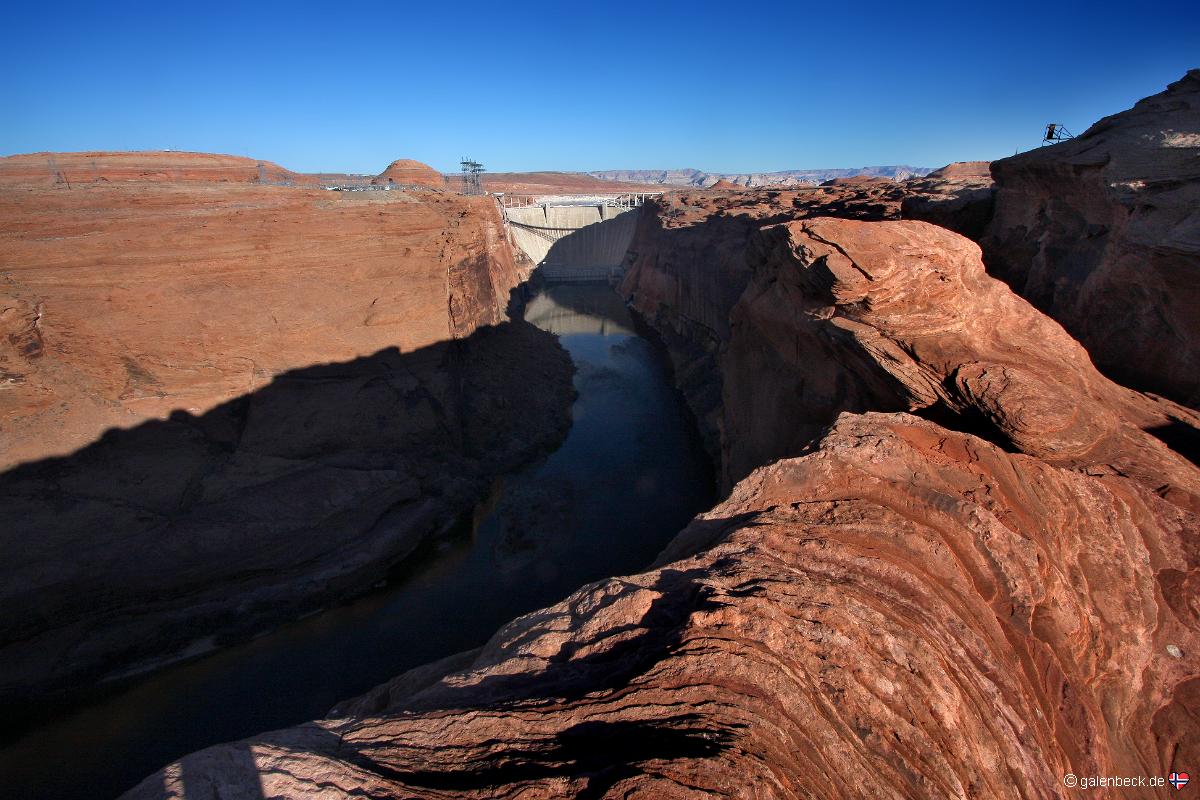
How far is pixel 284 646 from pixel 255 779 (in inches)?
381

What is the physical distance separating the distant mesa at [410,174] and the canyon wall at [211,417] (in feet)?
84.8

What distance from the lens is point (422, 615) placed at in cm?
1318

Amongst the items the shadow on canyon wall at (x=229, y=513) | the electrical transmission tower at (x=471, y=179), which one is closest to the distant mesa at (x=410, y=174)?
the electrical transmission tower at (x=471, y=179)

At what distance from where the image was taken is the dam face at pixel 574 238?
173 ft

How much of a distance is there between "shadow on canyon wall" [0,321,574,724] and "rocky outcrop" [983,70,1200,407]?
1478 centimetres

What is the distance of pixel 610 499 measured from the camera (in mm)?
17172

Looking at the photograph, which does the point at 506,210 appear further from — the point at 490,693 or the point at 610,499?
the point at 490,693

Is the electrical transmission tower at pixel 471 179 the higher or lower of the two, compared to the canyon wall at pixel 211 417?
higher

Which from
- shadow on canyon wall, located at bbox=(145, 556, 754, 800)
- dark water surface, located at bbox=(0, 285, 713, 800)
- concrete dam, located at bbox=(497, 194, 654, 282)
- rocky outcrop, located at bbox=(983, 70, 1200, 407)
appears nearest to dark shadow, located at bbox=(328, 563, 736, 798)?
shadow on canyon wall, located at bbox=(145, 556, 754, 800)

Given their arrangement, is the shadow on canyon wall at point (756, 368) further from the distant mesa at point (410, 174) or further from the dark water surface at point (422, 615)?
the distant mesa at point (410, 174)

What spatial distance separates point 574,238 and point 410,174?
1559 cm

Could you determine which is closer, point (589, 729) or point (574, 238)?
point (589, 729)

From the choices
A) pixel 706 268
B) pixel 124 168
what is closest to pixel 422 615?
pixel 706 268

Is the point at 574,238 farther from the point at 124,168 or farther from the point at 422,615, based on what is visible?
the point at 422,615
